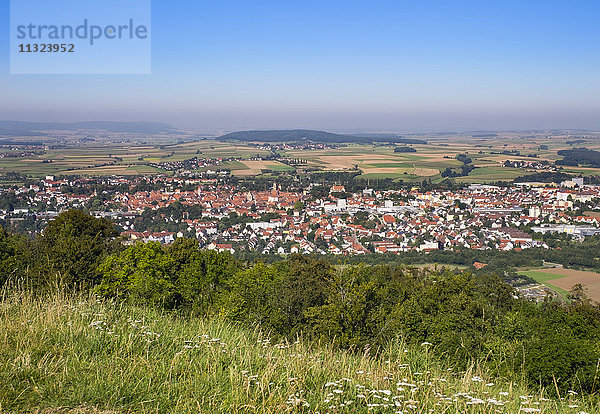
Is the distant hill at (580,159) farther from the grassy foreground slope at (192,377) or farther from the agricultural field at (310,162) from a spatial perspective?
the grassy foreground slope at (192,377)

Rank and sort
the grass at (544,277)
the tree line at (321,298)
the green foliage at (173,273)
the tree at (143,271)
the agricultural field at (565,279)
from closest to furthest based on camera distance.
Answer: the tree line at (321,298), the tree at (143,271), the green foliage at (173,273), the agricultural field at (565,279), the grass at (544,277)

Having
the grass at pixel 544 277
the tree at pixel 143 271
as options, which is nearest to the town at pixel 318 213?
the grass at pixel 544 277

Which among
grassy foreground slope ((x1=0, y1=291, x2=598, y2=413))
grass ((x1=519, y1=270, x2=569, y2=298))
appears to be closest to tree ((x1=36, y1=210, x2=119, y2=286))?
grassy foreground slope ((x1=0, y1=291, x2=598, y2=413))

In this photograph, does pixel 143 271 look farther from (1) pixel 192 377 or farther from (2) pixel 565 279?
(2) pixel 565 279

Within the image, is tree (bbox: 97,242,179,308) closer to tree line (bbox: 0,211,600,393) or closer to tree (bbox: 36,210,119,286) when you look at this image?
tree line (bbox: 0,211,600,393)

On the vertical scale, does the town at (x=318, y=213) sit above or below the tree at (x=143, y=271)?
below
